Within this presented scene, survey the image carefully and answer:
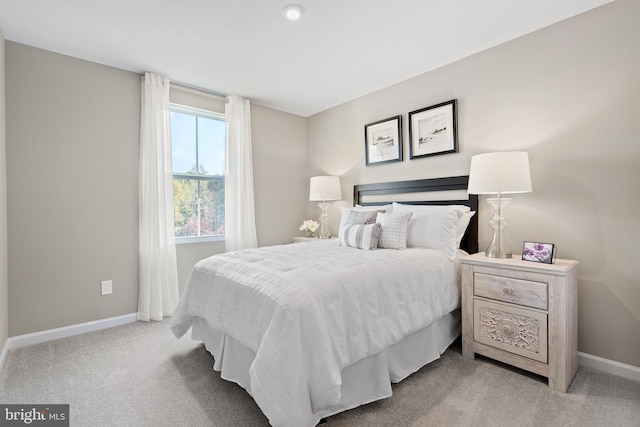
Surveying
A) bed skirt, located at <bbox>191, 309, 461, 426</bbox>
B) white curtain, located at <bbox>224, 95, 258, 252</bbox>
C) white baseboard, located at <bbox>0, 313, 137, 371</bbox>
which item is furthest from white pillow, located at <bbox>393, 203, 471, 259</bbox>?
white baseboard, located at <bbox>0, 313, 137, 371</bbox>

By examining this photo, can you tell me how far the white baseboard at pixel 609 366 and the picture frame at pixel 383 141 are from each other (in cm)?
229

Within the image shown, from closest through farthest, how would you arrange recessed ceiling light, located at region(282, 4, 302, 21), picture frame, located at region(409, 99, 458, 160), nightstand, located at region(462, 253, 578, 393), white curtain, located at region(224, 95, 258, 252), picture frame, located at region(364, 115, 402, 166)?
Result: 1. nightstand, located at region(462, 253, 578, 393)
2. recessed ceiling light, located at region(282, 4, 302, 21)
3. picture frame, located at region(409, 99, 458, 160)
4. picture frame, located at region(364, 115, 402, 166)
5. white curtain, located at region(224, 95, 258, 252)

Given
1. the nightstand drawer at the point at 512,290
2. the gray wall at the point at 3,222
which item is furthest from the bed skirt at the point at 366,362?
the gray wall at the point at 3,222

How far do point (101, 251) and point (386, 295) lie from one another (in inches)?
109

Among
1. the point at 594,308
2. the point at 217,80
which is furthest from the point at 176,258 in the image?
the point at 594,308

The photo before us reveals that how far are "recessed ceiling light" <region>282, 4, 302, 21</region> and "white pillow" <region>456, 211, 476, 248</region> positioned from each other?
6.85 feet

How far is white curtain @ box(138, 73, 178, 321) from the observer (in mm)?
3082

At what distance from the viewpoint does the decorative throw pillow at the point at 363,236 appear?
102 inches

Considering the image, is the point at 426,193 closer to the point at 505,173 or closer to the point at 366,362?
the point at 505,173

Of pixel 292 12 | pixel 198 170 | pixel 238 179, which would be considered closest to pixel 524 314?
pixel 292 12

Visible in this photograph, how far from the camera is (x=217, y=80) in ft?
10.8

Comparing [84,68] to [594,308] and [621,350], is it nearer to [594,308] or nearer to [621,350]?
[594,308]

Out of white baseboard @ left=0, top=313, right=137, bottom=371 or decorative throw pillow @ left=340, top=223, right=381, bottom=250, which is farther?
decorative throw pillow @ left=340, top=223, right=381, bottom=250

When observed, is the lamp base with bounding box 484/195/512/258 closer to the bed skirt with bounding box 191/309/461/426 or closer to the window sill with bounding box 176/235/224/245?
the bed skirt with bounding box 191/309/461/426
